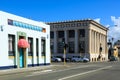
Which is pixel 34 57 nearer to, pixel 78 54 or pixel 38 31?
pixel 38 31

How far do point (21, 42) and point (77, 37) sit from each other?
217 ft

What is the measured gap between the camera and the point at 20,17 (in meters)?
40.3

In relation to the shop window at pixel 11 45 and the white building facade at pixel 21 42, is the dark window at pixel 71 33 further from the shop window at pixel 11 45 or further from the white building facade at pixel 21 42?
the shop window at pixel 11 45

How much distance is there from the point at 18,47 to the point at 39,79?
61.6 ft

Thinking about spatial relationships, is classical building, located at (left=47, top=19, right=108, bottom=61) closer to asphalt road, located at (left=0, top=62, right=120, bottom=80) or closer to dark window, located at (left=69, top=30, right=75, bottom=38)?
dark window, located at (left=69, top=30, right=75, bottom=38)

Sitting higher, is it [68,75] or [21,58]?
[21,58]

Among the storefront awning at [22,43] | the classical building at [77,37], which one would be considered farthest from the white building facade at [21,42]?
the classical building at [77,37]

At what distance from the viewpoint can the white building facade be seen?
3672 centimetres

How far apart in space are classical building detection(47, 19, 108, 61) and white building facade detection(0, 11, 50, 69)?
54096 millimetres

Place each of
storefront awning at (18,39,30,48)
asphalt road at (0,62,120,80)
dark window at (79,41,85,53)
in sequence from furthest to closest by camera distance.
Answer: dark window at (79,41,85,53)
storefront awning at (18,39,30,48)
asphalt road at (0,62,120,80)

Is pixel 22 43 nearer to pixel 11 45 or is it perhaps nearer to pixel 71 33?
pixel 11 45

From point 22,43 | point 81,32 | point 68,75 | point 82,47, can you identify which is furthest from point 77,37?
point 68,75

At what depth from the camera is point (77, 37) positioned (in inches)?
4134

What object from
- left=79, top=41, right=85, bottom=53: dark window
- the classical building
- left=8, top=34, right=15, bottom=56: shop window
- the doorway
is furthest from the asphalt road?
left=79, top=41, right=85, bottom=53: dark window
